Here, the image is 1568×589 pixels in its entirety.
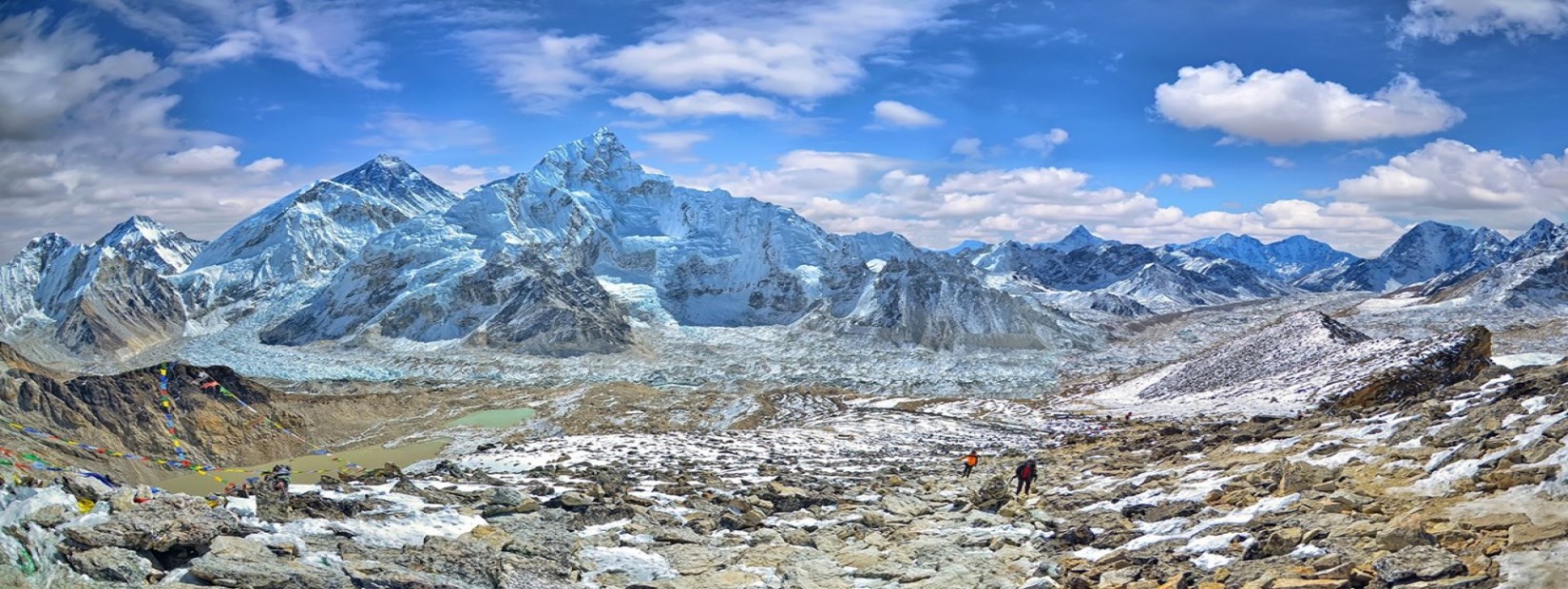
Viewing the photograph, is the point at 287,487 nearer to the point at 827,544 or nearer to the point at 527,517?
the point at 527,517

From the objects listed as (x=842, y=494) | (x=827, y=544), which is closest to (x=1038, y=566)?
(x=827, y=544)

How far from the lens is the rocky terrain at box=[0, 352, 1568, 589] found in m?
11.9

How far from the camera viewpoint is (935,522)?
2028 cm

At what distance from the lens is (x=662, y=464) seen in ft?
107

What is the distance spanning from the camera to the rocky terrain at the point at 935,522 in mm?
11945

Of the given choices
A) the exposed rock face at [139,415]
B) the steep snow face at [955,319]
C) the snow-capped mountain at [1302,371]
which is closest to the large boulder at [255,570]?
the snow-capped mountain at [1302,371]

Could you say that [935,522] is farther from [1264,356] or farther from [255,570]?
[1264,356]

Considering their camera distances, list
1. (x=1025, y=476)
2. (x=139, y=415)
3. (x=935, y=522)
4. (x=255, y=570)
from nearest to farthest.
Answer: (x=255, y=570)
(x=935, y=522)
(x=1025, y=476)
(x=139, y=415)

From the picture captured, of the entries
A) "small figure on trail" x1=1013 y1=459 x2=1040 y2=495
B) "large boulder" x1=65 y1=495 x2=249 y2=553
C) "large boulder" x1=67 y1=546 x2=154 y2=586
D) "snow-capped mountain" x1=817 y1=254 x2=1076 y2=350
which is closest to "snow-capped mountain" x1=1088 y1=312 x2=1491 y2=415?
"small figure on trail" x1=1013 y1=459 x2=1040 y2=495

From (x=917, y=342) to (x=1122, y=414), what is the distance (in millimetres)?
118290

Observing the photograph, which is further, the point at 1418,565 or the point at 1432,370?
the point at 1432,370

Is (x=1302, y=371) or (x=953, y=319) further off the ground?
(x=953, y=319)

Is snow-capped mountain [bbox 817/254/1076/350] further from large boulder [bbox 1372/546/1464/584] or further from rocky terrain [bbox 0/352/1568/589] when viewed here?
large boulder [bbox 1372/546/1464/584]

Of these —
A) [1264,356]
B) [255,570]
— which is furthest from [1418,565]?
[1264,356]
